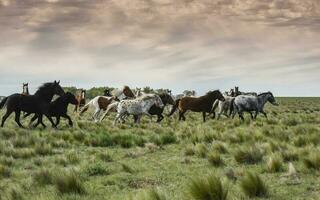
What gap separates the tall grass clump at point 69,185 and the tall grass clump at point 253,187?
2.78m

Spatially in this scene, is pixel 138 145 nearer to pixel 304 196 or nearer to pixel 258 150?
pixel 258 150

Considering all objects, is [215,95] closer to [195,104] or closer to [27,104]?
[195,104]

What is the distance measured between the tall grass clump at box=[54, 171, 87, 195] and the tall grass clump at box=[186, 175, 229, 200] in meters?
2.17

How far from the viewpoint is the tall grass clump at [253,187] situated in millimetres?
7527

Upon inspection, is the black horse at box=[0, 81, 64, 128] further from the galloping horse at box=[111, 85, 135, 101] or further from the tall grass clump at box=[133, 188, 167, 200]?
the tall grass clump at box=[133, 188, 167, 200]

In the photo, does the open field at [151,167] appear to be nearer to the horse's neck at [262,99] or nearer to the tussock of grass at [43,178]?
the tussock of grass at [43,178]

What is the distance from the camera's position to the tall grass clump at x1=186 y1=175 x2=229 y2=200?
23.1 ft

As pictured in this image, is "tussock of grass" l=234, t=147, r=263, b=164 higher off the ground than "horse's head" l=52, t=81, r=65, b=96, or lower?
lower

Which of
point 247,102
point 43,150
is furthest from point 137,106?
point 43,150

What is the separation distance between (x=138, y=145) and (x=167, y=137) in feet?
3.93

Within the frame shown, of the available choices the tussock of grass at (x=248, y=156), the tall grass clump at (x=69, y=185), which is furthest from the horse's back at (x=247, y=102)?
the tall grass clump at (x=69, y=185)

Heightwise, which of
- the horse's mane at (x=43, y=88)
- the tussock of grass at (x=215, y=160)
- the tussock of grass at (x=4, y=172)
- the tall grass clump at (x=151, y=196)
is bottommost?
the tussock of grass at (x=4, y=172)

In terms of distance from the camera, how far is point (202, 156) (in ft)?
40.8

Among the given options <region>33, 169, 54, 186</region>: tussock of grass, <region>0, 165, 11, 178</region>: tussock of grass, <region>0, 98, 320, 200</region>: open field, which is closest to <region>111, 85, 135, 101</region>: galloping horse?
<region>0, 98, 320, 200</region>: open field
